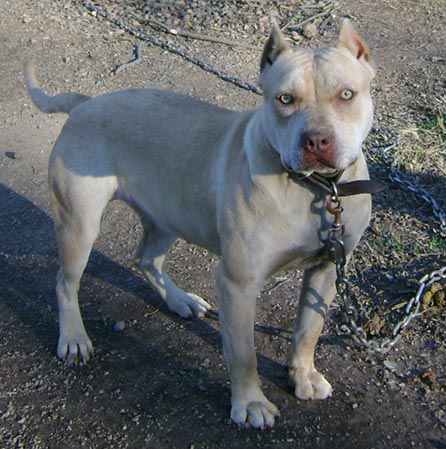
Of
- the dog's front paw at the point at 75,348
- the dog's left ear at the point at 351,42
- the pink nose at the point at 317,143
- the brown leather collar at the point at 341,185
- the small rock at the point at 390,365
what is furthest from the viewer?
the dog's front paw at the point at 75,348

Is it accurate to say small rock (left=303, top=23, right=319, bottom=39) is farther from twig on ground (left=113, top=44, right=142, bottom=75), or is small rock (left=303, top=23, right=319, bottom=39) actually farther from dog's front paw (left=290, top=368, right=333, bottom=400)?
dog's front paw (left=290, top=368, right=333, bottom=400)

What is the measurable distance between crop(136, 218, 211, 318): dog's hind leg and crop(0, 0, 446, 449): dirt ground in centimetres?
9

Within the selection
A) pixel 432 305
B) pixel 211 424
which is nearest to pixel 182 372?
pixel 211 424

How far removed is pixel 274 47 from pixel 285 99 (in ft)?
1.19

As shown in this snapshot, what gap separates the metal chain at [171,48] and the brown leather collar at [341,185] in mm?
3408

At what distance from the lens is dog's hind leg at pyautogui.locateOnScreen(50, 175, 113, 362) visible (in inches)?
148

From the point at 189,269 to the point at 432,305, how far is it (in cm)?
142

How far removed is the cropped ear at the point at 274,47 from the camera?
321 centimetres

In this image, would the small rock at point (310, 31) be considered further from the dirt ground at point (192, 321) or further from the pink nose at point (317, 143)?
the pink nose at point (317, 143)

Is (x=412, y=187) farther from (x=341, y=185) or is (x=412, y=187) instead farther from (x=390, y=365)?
(x=341, y=185)

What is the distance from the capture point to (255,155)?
3.16 metres

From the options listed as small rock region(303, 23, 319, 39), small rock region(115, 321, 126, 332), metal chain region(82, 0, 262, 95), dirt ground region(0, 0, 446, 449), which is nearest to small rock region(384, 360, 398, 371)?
dirt ground region(0, 0, 446, 449)

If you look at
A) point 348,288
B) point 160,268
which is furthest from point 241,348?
point 160,268

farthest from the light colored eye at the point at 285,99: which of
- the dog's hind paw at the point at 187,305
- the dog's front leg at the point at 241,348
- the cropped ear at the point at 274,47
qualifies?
the dog's hind paw at the point at 187,305
